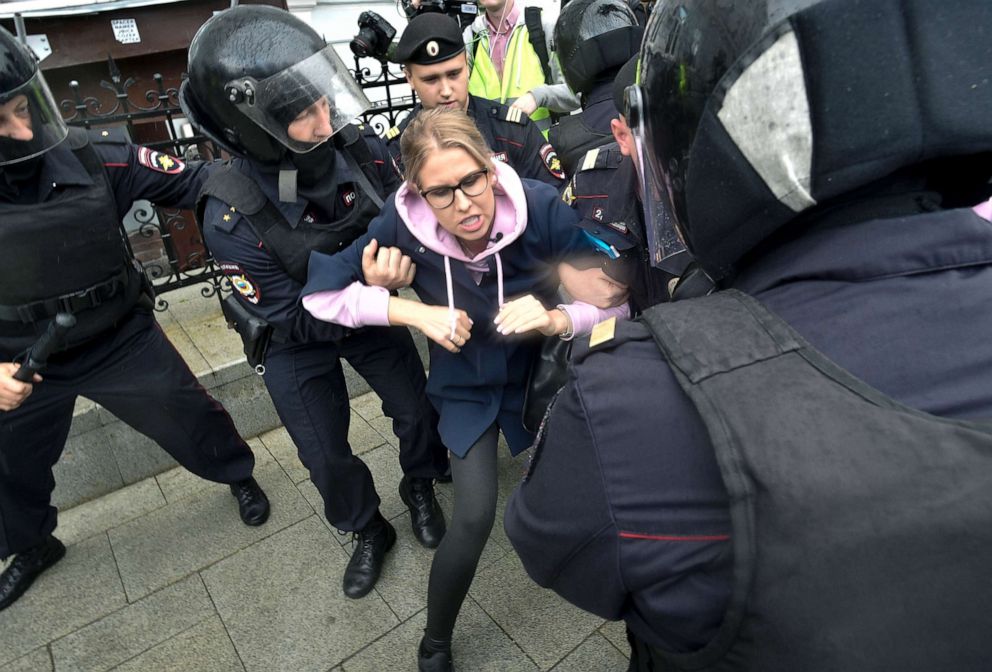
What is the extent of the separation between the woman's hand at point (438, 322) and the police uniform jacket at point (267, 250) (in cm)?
47

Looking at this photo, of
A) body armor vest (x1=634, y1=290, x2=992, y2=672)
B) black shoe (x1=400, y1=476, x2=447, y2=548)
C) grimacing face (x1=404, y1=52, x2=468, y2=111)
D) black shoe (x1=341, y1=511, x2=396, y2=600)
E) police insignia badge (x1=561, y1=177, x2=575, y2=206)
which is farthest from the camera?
grimacing face (x1=404, y1=52, x2=468, y2=111)

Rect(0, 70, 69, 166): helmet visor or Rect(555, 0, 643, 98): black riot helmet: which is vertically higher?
Rect(555, 0, 643, 98): black riot helmet

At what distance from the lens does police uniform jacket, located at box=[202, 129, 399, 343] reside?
214cm

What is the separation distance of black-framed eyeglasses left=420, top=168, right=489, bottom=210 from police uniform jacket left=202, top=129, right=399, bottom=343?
605 millimetres

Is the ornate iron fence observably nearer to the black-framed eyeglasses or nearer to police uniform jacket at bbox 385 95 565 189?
police uniform jacket at bbox 385 95 565 189

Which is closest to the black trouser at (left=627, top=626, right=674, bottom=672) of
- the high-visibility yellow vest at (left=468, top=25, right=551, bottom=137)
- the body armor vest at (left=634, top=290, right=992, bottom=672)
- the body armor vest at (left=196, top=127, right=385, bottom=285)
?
the body armor vest at (left=634, top=290, right=992, bottom=672)

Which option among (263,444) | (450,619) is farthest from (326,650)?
(263,444)

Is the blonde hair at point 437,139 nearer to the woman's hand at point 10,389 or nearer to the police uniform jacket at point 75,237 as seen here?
the police uniform jacket at point 75,237

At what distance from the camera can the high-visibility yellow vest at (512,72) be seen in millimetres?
3723

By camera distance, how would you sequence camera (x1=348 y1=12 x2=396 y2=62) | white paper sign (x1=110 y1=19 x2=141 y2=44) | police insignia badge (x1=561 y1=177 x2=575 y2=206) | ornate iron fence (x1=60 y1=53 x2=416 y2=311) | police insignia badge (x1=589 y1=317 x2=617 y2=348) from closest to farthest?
police insignia badge (x1=589 y1=317 x2=617 y2=348)
police insignia badge (x1=561 y1=177 x2=575 y2=206)
ornate iron fence (x1=60 y1=53 x2=416 y2=311)
camera (x1=348 y1=12 x2=396 y2=62)
white paper sign (x1=110 y1=19 x2=141 y2=44)

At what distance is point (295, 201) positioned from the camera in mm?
2141

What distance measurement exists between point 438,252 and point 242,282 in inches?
32.0

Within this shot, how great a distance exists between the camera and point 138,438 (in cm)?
328

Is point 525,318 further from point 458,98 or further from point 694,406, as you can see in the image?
point 458,98
